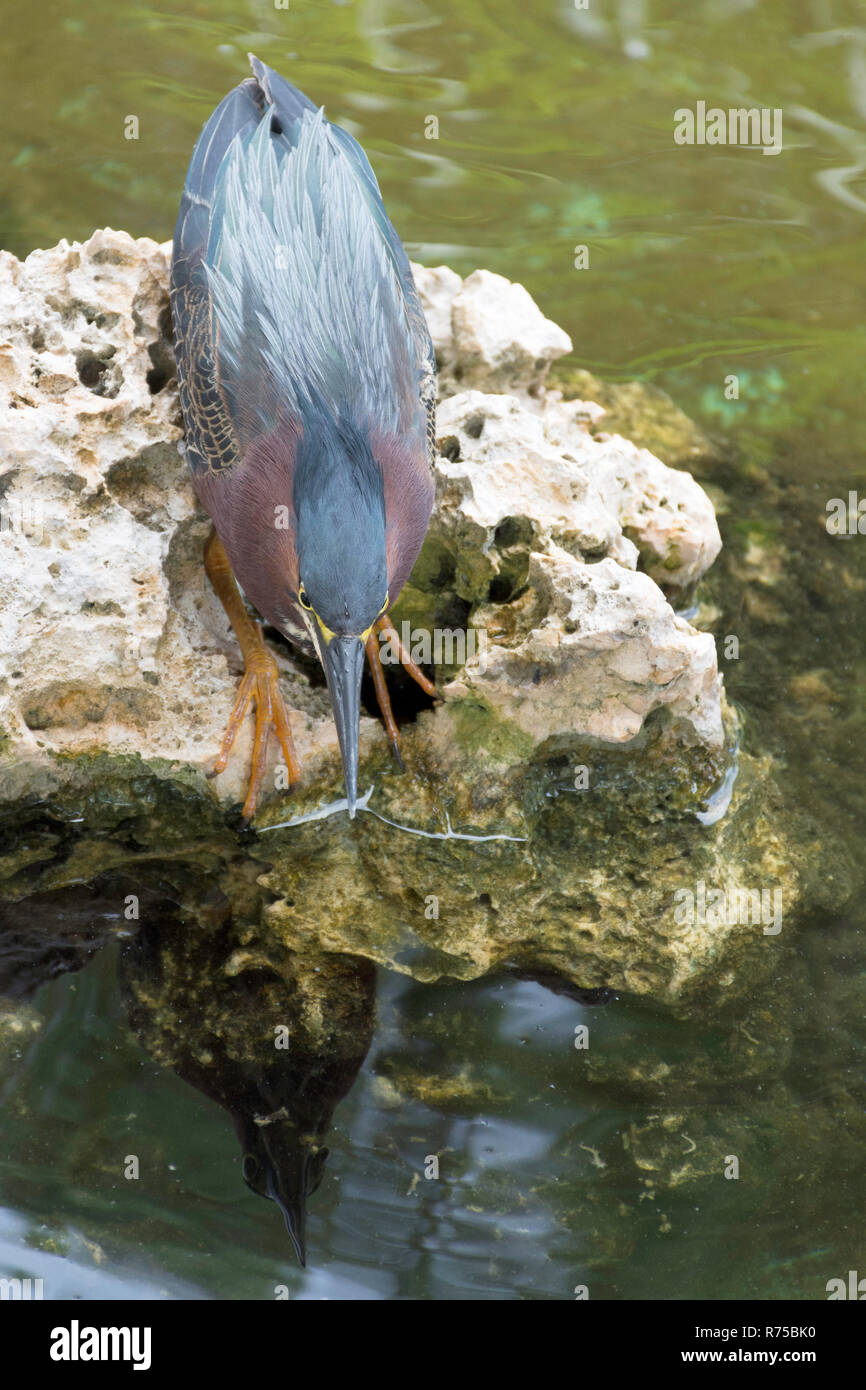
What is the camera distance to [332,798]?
4027mm

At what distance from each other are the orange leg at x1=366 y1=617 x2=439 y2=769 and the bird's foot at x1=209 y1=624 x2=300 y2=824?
0.32 meters

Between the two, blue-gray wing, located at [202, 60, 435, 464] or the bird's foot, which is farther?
the bird's foot

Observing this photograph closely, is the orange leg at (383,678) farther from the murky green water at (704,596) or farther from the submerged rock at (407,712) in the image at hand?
the murky green water at (704,596)

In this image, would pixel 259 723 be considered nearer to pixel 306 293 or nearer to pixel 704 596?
pixel 306 293

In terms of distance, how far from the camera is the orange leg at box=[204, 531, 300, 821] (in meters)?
3.86

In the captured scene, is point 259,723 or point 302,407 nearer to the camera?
point 302,407

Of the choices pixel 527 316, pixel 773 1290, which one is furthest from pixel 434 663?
pixel 773 1290

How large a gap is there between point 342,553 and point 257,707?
2.68 ft

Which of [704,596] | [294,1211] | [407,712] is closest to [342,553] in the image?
[407,712]

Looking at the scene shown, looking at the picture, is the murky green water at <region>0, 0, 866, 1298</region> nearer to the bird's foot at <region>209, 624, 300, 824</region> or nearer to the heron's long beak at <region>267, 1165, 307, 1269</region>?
the heron's long beak at <region>267, 1165, 307, 1269</region>

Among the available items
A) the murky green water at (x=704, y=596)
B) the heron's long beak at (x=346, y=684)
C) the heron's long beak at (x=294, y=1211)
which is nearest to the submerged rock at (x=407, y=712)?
the murky green water at (x=704, y=596)

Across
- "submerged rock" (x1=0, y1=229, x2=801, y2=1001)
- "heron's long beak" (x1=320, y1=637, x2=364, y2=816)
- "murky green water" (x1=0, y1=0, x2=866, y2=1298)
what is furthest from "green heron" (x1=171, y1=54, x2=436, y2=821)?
"murky green water" (x1=0, y1=0, x2=866, y2=1298)

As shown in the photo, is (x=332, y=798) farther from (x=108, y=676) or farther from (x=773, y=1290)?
(x=773, y=1290)

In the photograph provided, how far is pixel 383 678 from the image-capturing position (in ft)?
13.3
